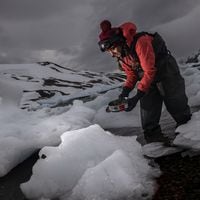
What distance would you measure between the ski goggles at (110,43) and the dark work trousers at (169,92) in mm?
859

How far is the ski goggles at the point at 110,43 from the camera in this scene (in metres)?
5.53

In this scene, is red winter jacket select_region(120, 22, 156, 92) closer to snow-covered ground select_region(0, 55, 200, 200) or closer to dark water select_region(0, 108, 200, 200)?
snow-covered ground select_region(0, 55, 200, 200)

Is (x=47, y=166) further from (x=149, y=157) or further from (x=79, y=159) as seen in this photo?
(x=149, y=157)

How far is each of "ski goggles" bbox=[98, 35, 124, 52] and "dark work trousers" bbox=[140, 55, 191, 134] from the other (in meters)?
0.86

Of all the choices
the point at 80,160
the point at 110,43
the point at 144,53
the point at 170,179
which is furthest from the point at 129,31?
the point at 170,179

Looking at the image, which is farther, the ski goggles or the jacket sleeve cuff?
the jacket sleeve cuff

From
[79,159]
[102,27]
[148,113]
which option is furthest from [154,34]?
[79,159]

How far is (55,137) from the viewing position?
7.22m

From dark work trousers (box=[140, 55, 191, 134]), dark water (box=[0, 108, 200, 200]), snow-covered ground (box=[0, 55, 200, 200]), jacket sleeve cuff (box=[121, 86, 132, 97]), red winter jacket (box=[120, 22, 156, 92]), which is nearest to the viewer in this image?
dark water (box=[0, 108, 200, 200])

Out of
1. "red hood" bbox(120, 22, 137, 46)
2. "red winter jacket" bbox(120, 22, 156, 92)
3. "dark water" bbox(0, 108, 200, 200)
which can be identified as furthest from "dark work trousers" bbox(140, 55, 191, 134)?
"dark water" bbox(0, 108, 200, 200)

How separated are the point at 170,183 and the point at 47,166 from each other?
63.4 inches

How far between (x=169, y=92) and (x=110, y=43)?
144 centimetres

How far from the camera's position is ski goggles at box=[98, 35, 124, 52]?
5.53m

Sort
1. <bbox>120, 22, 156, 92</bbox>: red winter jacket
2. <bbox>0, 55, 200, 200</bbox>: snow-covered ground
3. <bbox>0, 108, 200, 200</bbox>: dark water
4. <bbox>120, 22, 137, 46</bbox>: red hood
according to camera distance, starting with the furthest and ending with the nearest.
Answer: <bbox>120, 22, 137, 46</bbox>: red hood → <bbox>120, 22, 156, 92</bbox>: red winter jacket → <bbox>0, 55, 200, 200</bbox>: snow-covered ground → <bbox>0, 108, 200, 200</bbox>: dark water
